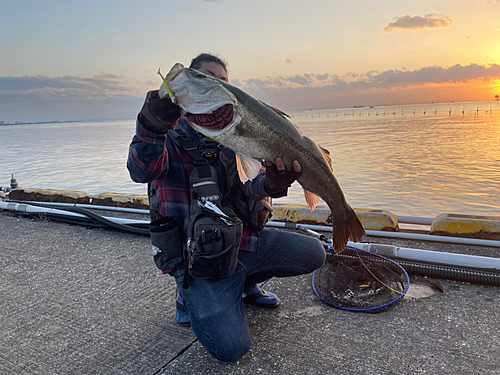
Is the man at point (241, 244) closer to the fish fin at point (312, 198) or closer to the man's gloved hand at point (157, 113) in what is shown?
the man's gloved hand at point (157, 113)

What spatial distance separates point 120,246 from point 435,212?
315 inches

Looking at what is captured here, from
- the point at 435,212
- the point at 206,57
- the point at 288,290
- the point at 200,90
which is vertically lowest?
the point at 435,212

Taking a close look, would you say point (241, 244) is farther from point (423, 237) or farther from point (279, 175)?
point (423, 237)

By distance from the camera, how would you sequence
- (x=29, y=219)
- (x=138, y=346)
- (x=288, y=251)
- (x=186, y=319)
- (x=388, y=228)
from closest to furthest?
(x=138, y=346)
(x=186, y=319)
(x=288, y=251)
(x=388, y=228)
(x=29, y=219)

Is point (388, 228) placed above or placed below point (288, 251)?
below

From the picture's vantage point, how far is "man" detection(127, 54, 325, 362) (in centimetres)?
245

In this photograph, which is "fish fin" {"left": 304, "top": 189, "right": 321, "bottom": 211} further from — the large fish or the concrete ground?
the concrete ground

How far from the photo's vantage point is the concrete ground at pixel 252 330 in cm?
243

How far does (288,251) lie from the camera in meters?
3.20

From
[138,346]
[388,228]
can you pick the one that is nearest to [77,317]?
[138,346]

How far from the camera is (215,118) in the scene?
211 cm

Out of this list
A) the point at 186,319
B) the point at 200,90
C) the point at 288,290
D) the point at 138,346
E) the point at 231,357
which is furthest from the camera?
the point at 288,290

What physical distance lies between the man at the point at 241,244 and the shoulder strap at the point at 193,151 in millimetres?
56

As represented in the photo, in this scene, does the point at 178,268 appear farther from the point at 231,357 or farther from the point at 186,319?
Result: the point at 231,357
